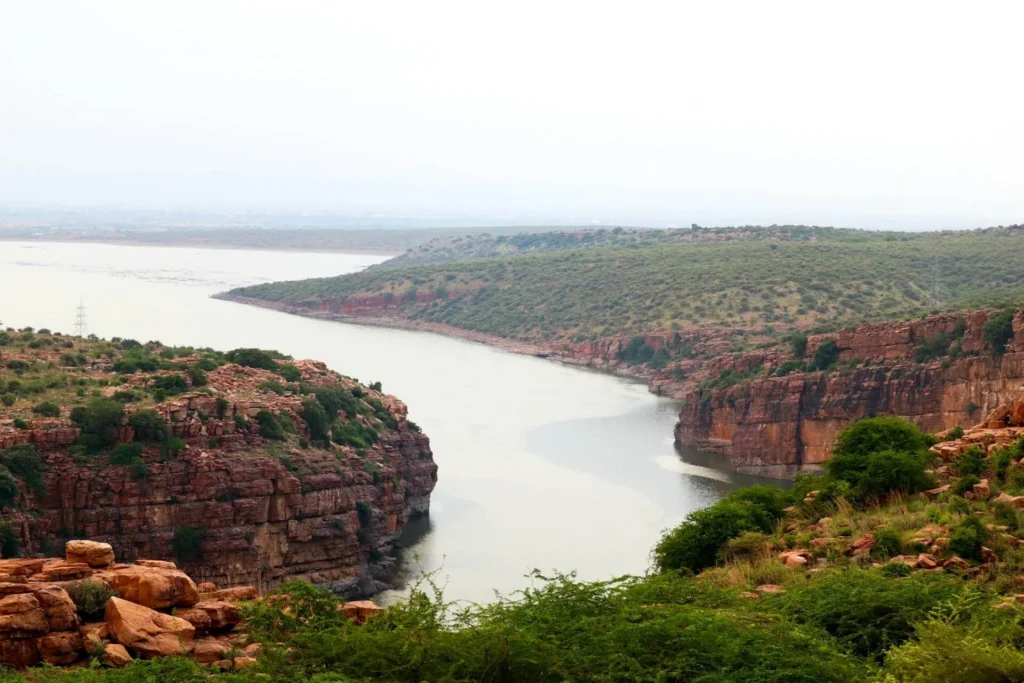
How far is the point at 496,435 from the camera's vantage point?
57.3 metres

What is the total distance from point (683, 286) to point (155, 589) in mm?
79212

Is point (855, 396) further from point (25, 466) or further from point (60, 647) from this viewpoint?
point (60, 647)

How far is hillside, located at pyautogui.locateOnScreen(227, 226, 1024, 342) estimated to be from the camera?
281 ft

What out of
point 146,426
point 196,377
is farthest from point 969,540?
point 196,377

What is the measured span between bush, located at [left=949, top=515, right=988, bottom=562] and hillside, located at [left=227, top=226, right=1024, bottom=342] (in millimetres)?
48133

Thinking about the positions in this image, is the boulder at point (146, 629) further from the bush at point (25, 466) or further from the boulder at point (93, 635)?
the bush at point (25, 466)

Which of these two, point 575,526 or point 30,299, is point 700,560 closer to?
point 575,526

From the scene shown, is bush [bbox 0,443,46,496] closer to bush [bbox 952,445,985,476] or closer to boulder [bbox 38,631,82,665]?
boulder [bbox 38,631,82,665]

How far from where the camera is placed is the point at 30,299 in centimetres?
10694

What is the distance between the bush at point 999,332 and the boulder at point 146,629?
37984 mm

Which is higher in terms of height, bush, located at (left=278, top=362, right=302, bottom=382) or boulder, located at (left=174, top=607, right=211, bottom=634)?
boulder, located at (left=174, top=607, right=211, bottom=634)

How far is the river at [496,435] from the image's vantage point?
1515 inches

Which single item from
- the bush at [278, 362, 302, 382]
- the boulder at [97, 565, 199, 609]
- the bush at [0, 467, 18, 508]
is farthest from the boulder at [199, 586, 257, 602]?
the bush at [278, 362, 302, 382]

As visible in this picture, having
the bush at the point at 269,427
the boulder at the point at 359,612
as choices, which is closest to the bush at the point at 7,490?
the bush at the point at 269,427
